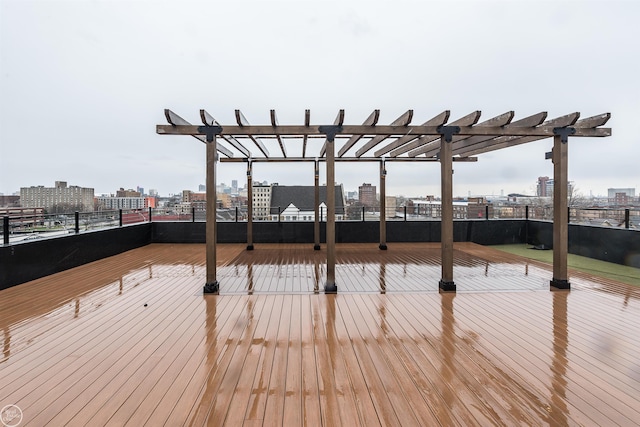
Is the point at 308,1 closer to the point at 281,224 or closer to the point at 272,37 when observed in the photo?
the point at 272,37

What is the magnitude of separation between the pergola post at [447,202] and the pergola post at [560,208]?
150cm

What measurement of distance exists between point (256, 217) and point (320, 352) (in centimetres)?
626

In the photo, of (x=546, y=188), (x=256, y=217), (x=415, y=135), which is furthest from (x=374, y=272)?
(x=256, y=217)

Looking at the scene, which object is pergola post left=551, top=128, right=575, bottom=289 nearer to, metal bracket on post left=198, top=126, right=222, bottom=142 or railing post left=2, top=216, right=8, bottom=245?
metal bracket on post left=198, top=126, right=222, bottom=142

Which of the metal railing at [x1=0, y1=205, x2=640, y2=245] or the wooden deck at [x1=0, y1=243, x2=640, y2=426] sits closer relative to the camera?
the wooden deck at [x1=0, y1=243, x2=640, y2=426]

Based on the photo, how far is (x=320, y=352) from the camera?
2307 millimetres

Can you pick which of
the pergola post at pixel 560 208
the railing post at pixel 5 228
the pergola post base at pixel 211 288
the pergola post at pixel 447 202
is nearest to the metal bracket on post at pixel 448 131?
the pergola post at pixel 447 202

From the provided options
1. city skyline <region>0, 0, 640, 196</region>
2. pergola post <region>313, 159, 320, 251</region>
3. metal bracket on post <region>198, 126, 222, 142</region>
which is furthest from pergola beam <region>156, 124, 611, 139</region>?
pergola post <region>313, 159, 320, 251</region>

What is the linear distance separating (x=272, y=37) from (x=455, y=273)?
10.3 metres

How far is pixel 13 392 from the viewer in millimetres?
1791

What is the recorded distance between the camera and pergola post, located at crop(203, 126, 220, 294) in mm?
3920

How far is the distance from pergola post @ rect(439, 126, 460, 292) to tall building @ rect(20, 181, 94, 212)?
723cm

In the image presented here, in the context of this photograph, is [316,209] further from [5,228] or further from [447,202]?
[5,228]

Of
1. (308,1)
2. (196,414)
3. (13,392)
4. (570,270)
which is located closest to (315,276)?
(196,414)
